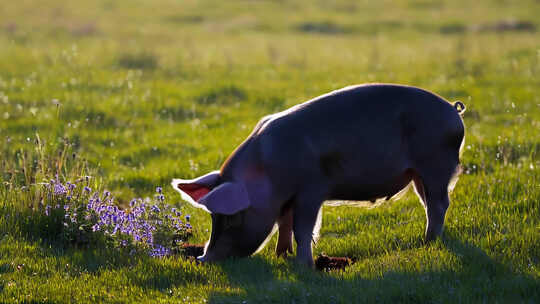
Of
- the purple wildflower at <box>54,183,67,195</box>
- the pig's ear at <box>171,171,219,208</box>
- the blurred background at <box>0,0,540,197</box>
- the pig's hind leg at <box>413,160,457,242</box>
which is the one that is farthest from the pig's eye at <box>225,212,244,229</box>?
the blurred background at <box>0,0,540,197</box>

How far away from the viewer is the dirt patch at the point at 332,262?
611cm

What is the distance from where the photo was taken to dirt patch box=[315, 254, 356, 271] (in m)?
6.11

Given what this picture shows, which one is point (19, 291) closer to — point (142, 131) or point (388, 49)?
point (142, 131)

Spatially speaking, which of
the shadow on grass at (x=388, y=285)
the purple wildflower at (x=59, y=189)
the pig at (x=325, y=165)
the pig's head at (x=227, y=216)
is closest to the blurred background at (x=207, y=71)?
the purple wildflower at (x=59, y=189)

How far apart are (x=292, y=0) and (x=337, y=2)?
10.2 ft

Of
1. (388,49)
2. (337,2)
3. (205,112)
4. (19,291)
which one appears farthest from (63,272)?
(337,2)

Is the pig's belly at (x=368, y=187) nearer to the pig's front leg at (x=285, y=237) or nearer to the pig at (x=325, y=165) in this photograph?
the pig at (x=325, y=165)

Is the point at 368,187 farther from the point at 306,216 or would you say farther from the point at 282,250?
the point at 282,250

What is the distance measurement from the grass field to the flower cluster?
0.15m

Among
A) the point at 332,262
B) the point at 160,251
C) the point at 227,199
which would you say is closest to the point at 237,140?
the point at 160,251

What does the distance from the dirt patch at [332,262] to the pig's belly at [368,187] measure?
1.85 ft

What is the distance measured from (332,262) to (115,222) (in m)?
1.98

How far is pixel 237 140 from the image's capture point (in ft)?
35.5

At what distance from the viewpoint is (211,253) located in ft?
19.4
